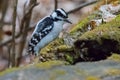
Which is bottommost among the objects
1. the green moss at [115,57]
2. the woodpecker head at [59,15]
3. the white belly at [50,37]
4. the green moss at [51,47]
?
the green moss at [115,57]

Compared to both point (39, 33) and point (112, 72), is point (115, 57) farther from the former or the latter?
point (39, 33)

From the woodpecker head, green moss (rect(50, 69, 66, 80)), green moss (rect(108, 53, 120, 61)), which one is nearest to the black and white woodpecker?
the woodpecker head

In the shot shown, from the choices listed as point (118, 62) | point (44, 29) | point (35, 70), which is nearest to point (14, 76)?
point (35, 70)

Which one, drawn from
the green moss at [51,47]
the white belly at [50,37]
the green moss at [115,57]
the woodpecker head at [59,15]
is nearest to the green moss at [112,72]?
the green moss at [115,57]

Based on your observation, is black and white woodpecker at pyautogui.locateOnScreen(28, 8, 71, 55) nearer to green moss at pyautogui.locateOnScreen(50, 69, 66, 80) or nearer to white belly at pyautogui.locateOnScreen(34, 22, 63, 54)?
white belly at pyautogui.locateOnScreen(34, 22, 63, 54)

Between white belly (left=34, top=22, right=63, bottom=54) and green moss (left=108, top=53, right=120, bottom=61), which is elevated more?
white belly (left=34, top=22, right=63, bottom=54)

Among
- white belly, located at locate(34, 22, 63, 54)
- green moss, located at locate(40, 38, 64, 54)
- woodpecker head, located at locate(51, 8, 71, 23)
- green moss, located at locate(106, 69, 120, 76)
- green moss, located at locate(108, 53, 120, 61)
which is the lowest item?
green moss, located at locate(106, 69, 120, 76)

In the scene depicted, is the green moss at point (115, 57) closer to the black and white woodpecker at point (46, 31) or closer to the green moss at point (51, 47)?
the green moss at point (51, 47)

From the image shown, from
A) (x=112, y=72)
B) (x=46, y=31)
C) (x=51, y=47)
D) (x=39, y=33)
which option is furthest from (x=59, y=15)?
(x=112, y=72)
